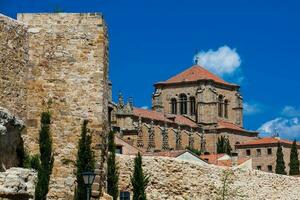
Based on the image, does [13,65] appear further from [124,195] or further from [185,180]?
[185,180]

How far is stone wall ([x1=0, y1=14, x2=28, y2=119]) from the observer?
1620cm

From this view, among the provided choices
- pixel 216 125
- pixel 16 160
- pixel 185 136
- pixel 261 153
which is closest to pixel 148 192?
pixel 16 160

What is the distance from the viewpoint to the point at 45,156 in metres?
17.4

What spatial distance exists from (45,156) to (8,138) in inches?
302

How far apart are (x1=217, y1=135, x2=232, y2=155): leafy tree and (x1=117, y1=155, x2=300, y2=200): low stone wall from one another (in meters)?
80.3

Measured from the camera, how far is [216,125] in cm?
13525

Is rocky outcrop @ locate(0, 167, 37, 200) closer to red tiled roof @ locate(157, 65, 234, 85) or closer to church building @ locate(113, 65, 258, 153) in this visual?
church building @ locate(113, 65, 258, 153)

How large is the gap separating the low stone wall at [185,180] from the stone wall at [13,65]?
894 cm

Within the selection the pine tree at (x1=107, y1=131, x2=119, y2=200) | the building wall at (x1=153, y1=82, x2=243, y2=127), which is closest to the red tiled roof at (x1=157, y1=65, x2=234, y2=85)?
the building wall at (x1=153, y1=82, x2=243, y2=127)

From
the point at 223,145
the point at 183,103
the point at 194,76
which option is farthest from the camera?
the point at 194,76

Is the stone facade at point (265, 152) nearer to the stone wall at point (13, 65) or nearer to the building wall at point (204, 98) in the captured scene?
the building wall at point (204, 98)

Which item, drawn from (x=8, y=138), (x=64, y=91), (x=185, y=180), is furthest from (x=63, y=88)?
(x=185, y=180)

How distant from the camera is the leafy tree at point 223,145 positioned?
115 m

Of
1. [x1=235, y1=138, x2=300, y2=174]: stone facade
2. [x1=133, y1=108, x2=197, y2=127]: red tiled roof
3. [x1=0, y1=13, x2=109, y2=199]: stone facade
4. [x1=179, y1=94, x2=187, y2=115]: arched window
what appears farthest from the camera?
[x1=179, y1=94, x2=187, y2=115]: arched window
